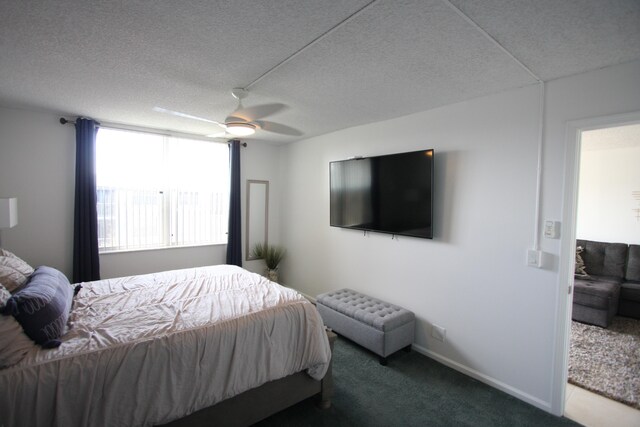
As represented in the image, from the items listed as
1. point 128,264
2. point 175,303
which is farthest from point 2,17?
point 128,264

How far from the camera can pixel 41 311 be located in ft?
5.63

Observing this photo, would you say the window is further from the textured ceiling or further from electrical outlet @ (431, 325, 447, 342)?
electrical outlet @ (431, 325, 447, 342)

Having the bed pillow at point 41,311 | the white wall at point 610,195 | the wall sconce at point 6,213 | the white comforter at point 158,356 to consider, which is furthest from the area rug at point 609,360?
the wall sconce at point 6,213

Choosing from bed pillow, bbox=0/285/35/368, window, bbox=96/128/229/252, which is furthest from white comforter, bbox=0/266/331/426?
window, bbox=96/128/229/252

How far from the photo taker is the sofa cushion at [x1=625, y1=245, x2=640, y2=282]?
4.26 m

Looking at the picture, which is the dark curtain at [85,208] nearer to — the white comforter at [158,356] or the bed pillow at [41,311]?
the white comforter at [158,356]

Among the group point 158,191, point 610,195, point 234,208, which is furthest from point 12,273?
point 610,195

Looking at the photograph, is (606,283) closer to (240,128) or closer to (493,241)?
(493,241)

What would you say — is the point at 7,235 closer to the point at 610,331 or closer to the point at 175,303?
the point at 175,303

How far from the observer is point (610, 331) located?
3691mm

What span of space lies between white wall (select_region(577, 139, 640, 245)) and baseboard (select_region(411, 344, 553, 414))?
4.10 meters

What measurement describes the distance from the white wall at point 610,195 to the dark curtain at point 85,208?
284 inches

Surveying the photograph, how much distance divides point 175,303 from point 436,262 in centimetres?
251

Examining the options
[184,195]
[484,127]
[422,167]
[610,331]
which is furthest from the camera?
[184,195]
